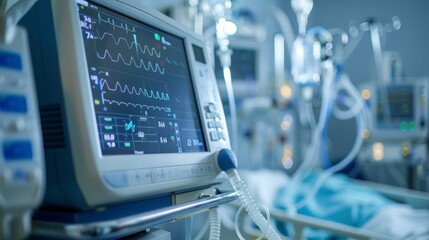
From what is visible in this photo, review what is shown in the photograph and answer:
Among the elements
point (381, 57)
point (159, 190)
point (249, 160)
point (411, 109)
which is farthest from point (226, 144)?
point (381, 57)

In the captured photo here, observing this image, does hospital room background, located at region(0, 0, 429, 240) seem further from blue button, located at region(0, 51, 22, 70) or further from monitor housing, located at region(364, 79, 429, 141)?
monitor housing, located at region(364, 79, 429, 141)

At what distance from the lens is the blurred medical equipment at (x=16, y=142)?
0.32 meters

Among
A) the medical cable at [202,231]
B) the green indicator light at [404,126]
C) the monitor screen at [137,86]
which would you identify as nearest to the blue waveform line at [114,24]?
the monitor screen at [137,86]

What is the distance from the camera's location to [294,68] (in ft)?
6.09

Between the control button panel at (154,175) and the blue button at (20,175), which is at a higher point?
the blue button at (20,175)

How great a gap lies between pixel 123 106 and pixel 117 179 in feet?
0.46

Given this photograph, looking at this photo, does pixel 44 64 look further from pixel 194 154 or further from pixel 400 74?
pixel 400 74

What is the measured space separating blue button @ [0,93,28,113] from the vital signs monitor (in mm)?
117

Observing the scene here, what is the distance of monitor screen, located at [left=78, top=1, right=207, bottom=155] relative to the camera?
0.54 m

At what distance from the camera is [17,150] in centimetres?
33

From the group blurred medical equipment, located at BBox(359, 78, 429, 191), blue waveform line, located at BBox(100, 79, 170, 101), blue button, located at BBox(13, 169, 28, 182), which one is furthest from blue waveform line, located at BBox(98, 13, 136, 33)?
blurred medical equipment, located at BBox(359, 78, 429, 191)

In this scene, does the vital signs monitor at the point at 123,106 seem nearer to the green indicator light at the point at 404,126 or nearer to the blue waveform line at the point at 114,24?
the blue waveform line at the point at 114,24

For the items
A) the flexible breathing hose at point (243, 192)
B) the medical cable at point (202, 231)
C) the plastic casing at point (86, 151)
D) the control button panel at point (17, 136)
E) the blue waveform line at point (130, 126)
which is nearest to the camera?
the control button panel at point (17, 136)

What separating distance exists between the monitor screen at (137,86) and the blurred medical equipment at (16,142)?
0.51 ft
